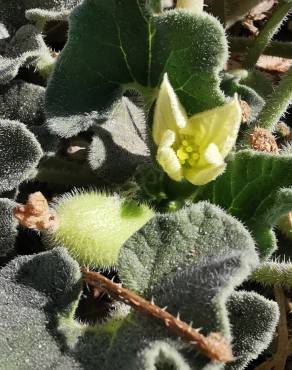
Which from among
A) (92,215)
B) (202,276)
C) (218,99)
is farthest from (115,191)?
(202,276)

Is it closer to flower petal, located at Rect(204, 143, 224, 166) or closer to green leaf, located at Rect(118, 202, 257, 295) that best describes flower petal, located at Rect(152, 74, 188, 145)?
flower petal, located at Rect(204, 143, 224, 166)

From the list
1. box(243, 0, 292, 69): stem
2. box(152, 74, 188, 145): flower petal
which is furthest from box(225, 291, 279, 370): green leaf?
box(243, 0, 292, 69): stem

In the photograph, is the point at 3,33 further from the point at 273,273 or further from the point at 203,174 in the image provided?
the point at 273,273

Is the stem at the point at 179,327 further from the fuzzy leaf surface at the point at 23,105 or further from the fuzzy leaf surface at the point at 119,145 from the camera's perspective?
the fuzzy leaf surface at the point at 23,105

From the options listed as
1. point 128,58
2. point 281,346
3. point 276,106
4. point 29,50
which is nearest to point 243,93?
point 276,106

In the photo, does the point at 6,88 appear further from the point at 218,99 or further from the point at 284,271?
the point at 284,271

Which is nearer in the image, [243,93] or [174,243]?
[174,243]

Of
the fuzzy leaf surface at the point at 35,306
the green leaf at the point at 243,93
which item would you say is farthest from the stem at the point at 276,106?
the fuzzy leaf surface at the point at 35,306
